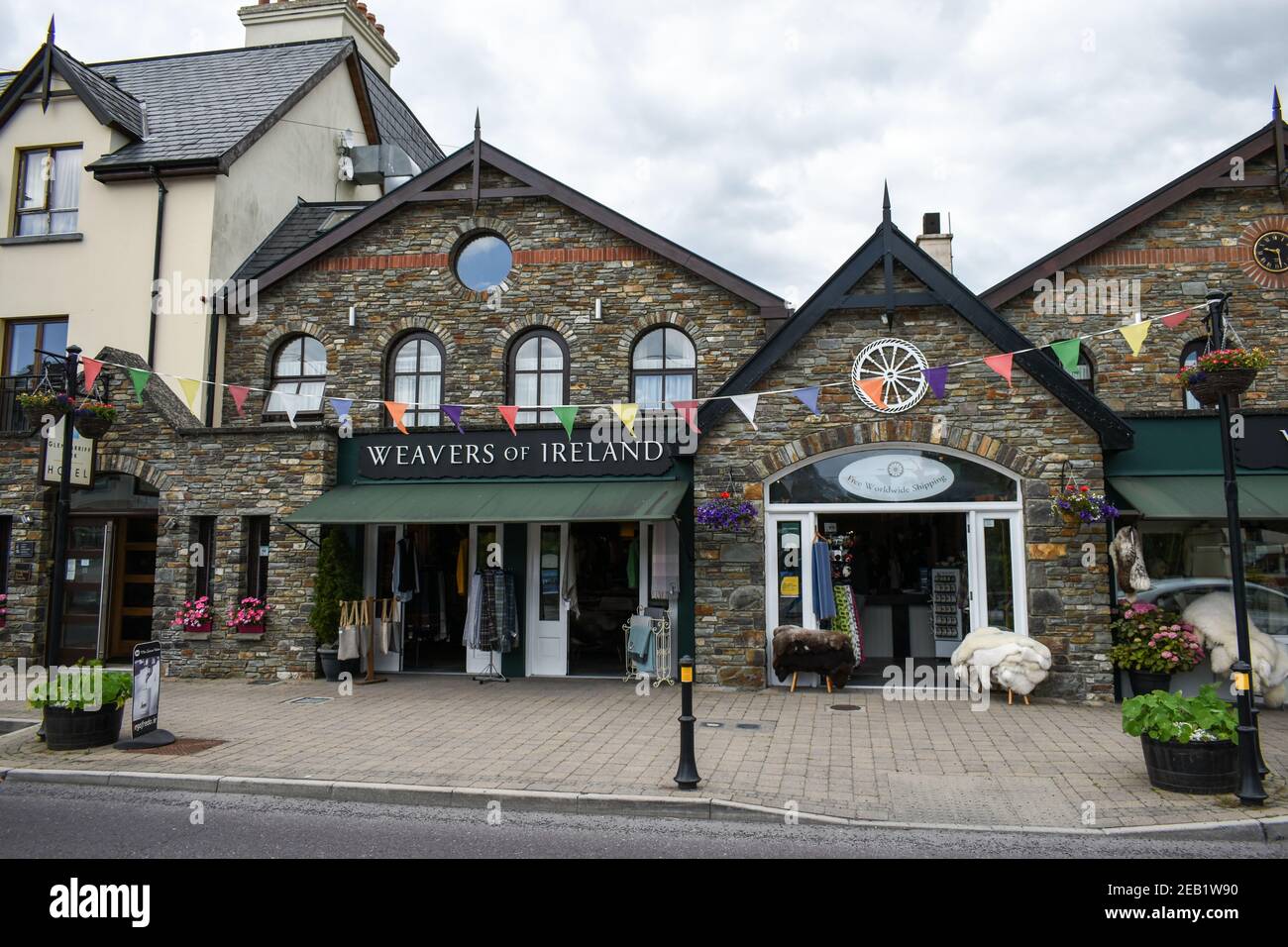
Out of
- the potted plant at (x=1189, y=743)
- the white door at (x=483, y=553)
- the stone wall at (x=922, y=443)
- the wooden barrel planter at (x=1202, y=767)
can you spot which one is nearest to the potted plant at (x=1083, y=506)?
the stone wall at (x=922, y=443)

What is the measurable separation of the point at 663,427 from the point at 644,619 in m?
2.77

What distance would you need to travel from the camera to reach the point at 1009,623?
11.3 metres

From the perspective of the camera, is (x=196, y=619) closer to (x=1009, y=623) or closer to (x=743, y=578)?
(x=743, y=578)

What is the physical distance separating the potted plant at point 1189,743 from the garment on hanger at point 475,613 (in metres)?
8.48

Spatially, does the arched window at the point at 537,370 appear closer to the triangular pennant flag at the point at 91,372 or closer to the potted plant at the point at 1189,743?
the triangular pennant flag at the point at 91,372

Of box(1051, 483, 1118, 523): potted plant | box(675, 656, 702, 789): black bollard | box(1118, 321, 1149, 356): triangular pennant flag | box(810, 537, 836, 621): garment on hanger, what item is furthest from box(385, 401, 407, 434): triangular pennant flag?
box(1118, 321, 1149, 356): triangular pennant flag

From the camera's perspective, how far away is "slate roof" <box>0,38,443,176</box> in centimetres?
1525

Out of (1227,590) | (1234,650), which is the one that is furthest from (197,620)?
(1227,590)

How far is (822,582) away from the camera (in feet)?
38.0

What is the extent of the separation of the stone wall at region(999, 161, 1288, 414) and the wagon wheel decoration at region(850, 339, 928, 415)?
9.17 feet

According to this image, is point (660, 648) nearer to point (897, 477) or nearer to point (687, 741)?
point (897, 477)

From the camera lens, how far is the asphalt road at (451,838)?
19.1 feet
